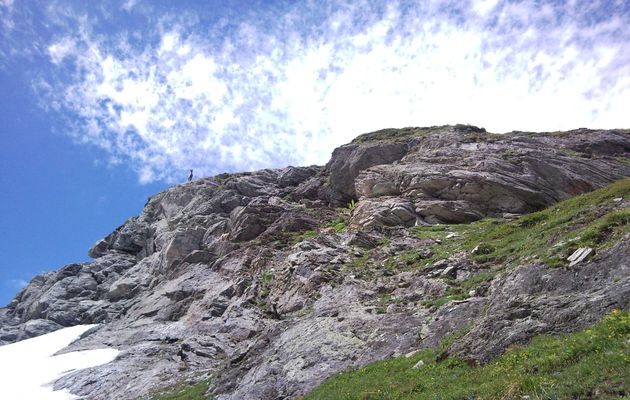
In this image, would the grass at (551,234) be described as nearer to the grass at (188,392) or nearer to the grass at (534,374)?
the grass at (534,374)

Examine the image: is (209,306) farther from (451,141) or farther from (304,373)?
(451,141)

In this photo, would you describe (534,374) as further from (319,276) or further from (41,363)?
(41,363)

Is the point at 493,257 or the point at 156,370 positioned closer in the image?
the point at 493,257

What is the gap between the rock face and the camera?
2038 centimetres

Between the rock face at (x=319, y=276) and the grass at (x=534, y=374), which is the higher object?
the rock face at (x=319, y=276)

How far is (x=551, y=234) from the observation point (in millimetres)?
24219

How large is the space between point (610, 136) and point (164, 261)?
2115 inches

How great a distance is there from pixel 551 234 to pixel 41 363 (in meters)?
46.0

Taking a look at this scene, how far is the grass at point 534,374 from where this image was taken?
11469mm

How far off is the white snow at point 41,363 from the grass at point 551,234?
3006 cm

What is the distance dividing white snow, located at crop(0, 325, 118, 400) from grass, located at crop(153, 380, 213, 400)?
10.5 meters

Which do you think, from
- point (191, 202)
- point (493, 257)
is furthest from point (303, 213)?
point (493, 257)

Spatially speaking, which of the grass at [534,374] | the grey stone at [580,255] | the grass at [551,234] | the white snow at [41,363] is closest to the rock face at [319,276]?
the grey stone at [580,255]

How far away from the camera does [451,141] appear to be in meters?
53.1
